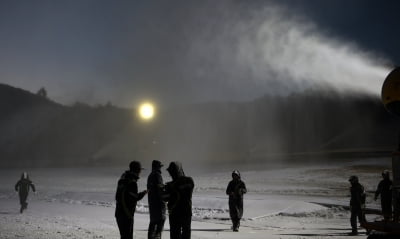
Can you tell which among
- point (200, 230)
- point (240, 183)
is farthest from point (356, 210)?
point (200, 230)

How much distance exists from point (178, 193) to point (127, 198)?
0.79 m

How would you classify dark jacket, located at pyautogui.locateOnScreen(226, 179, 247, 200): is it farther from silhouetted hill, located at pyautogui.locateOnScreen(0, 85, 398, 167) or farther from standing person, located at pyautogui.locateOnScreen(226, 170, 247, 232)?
silhouetted hill, located at pyautogui.locateOnScreen(0, 85, 398, 167)

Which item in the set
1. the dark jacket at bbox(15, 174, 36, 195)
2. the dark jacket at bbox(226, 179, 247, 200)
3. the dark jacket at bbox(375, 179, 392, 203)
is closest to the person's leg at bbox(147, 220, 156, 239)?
the dark jacket at bbox(226, 179, 247, 200)

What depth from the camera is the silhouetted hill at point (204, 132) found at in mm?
62875

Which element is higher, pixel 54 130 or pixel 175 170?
pixel 54 130

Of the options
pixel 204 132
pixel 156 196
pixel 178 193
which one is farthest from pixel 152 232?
pixel 204 132

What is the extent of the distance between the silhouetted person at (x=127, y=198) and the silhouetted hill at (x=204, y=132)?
157 feet

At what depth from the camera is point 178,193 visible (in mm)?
6902

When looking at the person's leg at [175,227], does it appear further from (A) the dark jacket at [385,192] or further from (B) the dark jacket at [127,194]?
(A) the dark jacket at [385,192]

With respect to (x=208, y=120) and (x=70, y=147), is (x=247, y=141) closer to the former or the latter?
(x=208, y=120)

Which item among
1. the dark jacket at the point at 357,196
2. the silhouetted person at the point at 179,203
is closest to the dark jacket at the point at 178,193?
the silhouetted person at the point at 179,203

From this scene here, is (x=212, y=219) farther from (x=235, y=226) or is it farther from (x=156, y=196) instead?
(x=156, y=196)

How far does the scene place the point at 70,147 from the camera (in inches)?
3206

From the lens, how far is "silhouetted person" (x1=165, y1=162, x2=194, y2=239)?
6.88 meters
